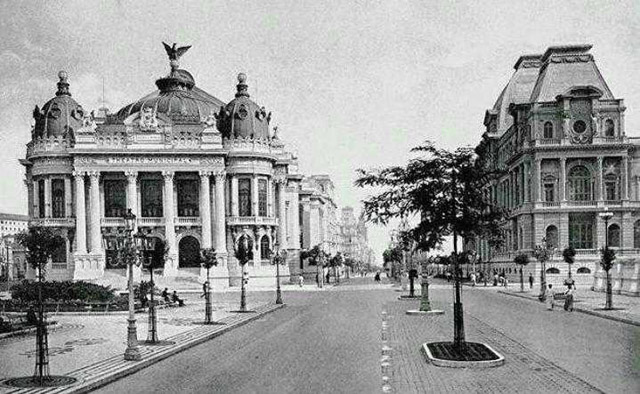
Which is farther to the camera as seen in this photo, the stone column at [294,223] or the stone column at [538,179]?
the stone column at [294,223]

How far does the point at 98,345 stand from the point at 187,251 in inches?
2354

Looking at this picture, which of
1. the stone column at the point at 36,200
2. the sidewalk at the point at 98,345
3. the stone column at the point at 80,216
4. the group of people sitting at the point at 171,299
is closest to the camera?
the sidewalk at the point at 98,345

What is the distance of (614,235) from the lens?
81250mm

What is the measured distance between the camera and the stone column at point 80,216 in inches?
3169

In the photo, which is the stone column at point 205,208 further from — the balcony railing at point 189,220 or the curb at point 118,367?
the curb at point 118,367

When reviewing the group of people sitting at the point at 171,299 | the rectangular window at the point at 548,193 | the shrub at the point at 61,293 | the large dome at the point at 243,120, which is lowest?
the group of people sitting at the point at 171,299

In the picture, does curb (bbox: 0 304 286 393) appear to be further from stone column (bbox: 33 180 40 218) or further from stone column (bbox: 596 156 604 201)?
stone column (bbox: 596 156 604 201)

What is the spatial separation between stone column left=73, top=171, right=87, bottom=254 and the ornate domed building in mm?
110

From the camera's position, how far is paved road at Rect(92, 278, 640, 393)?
51.5ft

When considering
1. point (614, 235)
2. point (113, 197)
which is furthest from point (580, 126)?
point (113, 197)

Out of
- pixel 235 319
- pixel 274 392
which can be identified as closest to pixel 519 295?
pixel 235 319

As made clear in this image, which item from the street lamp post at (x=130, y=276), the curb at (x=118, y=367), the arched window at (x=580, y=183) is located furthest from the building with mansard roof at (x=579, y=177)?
the street lamp post at (x=130, y=276)

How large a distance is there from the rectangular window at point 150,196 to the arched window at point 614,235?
166 feet

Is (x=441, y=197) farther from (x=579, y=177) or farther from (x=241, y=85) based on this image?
(x=241, y=85)
